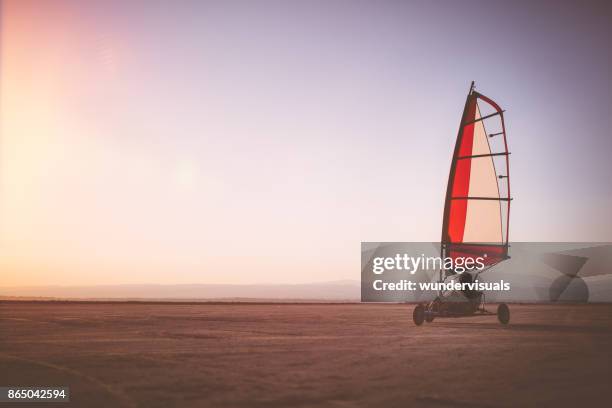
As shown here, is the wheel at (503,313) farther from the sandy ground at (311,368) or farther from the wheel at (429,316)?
the sandy ground at (311,368)

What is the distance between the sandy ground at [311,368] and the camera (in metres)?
6.99

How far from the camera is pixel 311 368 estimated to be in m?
9.31

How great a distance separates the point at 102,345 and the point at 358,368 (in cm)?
640

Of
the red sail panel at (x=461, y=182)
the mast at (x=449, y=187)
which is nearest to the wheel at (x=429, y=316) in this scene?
the mast at (x=449, y=187)

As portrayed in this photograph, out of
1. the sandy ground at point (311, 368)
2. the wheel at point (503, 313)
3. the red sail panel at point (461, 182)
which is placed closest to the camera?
the sandy ground at point (311, 368)

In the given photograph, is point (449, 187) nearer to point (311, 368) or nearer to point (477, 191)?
point (477, 191)

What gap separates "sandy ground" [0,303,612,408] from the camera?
22.9 ft

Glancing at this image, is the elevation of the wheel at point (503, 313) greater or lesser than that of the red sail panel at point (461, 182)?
lesser

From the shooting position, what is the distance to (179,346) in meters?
12.6

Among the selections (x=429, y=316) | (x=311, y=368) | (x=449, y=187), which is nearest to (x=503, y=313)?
(x=429, y=316)

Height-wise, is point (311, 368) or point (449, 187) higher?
point (449, 187)

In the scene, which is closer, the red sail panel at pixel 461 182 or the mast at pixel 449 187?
the mast at pixel 449 187

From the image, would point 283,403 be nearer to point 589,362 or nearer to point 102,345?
point 589,362

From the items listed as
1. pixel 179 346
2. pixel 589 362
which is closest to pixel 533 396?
pixel 589 362
